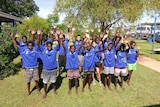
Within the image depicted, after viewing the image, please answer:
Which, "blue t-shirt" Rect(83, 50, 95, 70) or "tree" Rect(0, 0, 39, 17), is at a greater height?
"tree" Rect(0, 0, 39, 17)

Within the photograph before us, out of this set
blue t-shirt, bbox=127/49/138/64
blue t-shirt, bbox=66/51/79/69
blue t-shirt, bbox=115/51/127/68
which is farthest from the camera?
blue t-shirt, bbox=127/49/138/64

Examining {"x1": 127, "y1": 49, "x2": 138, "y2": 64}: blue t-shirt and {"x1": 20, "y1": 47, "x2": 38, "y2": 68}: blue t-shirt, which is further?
{"x1": 127, "y1": 49, "x2": 138, "y2": 64}: blue t-shirt

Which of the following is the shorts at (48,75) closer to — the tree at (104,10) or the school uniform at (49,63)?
the school uniform at (49,63)

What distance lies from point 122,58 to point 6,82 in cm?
458

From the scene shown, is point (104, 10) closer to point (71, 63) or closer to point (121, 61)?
point (121, 61)

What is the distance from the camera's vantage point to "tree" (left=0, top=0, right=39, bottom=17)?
46.5 m

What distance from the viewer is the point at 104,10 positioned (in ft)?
41.7

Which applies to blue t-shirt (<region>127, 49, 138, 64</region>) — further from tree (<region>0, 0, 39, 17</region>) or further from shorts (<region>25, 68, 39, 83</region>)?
tree (<region>0, 0, 39, 17</region>)

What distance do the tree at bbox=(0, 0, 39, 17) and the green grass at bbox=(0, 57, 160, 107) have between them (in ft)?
140

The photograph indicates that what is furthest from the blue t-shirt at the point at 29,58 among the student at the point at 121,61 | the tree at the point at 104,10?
the tree at the point at 104,10

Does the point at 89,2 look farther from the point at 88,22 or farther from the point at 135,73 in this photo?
the point at 135,73

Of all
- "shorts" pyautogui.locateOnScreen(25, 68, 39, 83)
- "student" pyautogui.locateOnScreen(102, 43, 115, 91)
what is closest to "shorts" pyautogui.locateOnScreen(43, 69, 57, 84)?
"shorts" pyautogui.locateOnScreen(25, 68, 39, 83)

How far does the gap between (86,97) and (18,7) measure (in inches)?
1878

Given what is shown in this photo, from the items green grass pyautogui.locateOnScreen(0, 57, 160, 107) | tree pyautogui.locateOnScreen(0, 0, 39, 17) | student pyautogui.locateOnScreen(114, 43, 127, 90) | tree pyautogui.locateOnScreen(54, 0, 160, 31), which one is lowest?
green grass pyautogui.locateOnScreen(0, 57, 160, 107)
